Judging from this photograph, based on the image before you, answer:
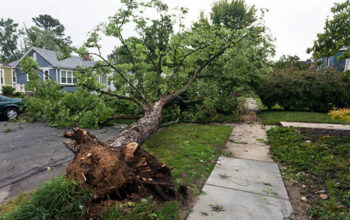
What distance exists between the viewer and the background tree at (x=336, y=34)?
168 inches

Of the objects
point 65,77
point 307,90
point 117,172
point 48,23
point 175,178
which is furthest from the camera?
point 48,23

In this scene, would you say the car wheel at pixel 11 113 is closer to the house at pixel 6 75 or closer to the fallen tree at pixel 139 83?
the fallen tree at pixel 139 83

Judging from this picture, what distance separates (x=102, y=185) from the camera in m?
2.13

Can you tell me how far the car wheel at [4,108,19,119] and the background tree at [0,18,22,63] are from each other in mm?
40360

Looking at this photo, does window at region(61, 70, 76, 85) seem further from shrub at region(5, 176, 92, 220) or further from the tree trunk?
shrub at region(5, 176, 92, 220)

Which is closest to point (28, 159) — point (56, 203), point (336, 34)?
point (56, 203)

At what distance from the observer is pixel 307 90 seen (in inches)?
387

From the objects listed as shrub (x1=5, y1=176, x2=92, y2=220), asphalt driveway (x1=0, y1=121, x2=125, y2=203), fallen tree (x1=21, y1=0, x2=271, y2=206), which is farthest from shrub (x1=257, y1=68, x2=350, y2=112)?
shrub (x1=5, y1=176, x2=92, y2=220)

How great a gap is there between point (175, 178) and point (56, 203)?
66.5 inches

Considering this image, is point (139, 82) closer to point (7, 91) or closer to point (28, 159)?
point (28, 159)

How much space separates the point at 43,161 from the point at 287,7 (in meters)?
9.85

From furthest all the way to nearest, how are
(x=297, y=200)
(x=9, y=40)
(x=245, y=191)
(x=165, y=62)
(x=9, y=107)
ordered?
1. (x=9, y=40)
2. (x=9, y=107)
3. (x=165, y=62)
4. (x=245, y=191)
5. (x=297, y=200)

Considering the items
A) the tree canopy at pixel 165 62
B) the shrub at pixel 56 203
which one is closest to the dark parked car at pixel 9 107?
the tree canopy at pixel 165 62

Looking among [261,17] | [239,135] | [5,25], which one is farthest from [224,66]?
[5,25]
